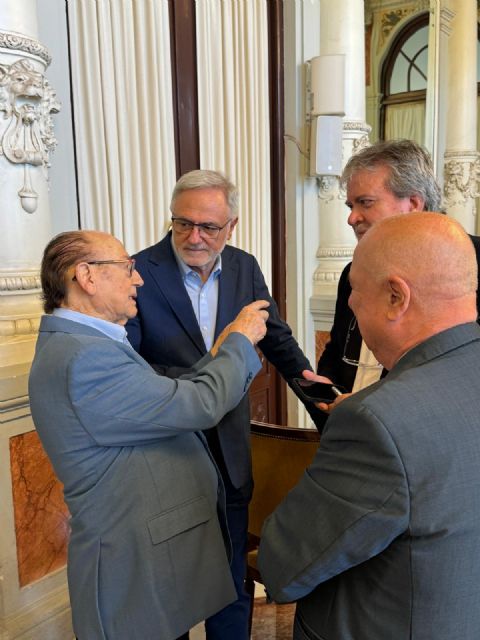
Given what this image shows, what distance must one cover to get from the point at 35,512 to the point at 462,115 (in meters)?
6.16

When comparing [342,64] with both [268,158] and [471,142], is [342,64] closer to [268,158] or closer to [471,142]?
[268,158]

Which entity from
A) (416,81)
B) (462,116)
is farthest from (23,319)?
(416,81)

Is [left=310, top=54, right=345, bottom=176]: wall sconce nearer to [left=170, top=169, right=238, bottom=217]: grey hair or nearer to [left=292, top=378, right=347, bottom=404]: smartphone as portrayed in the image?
[left=170, top=169, right=238, bottom=217]: grey hair

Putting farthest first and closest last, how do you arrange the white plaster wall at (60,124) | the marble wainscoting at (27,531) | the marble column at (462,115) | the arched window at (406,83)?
the arched window at (406,83) < the marble column at (462,115) < the white plaster wall at (60,124) < the marble wainscoting at (27,531)

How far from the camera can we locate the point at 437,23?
6672 mm

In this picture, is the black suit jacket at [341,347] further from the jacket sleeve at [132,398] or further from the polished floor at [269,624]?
the polished floor at [269,624]

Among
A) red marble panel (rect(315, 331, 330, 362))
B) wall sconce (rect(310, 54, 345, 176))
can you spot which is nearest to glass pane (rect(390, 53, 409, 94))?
wall sconce (rect(310, 54, 345, 176))

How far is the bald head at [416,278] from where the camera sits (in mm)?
A: 1007

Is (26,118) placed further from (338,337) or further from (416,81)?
(416,81)

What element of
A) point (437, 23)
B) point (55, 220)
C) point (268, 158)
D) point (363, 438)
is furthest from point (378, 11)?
point (363, 438)

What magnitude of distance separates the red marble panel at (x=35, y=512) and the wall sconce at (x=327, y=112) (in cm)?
273

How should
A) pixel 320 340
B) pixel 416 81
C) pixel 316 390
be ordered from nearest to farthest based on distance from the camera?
1. pixel 316 390
2. pixel 320 340
3. pixel 416 81

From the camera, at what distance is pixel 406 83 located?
8562 mm

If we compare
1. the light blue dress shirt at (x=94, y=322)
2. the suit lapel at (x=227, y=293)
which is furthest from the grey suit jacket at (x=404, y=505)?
the suit lapel at (x=227, y=293)
